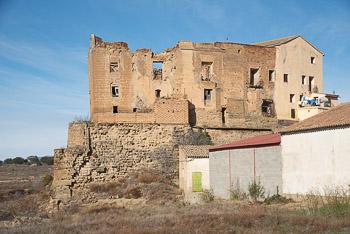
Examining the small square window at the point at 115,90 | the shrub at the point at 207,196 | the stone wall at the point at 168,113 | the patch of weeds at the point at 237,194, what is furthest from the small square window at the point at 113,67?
the patch of weeds at the point at 237,194

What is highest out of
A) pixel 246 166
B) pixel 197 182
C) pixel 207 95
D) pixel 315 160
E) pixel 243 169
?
pixel 207 95

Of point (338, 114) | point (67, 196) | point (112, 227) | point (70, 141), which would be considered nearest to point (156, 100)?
point (70, 141)

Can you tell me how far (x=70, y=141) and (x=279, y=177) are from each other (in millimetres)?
14368

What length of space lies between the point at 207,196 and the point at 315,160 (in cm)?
712

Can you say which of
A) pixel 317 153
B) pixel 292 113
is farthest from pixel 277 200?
pixel 292 113

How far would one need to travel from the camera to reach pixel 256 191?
20719mm

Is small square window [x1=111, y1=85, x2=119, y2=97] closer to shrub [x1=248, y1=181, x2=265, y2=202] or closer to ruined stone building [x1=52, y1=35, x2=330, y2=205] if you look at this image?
ruined stone building [x1=52, y1=35, x2=330, y2=205]

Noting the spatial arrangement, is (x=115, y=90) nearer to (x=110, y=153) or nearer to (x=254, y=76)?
(x=110, y=153)

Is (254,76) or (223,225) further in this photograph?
(254,76)

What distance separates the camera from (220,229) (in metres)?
12.0

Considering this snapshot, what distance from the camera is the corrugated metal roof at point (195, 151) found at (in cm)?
2695

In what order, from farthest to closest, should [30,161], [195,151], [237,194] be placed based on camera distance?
[30,161] → [195,151] → [237,194]

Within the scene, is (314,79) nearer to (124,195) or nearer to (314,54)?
(314,54)

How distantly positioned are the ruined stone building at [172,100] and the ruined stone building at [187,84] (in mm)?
68
